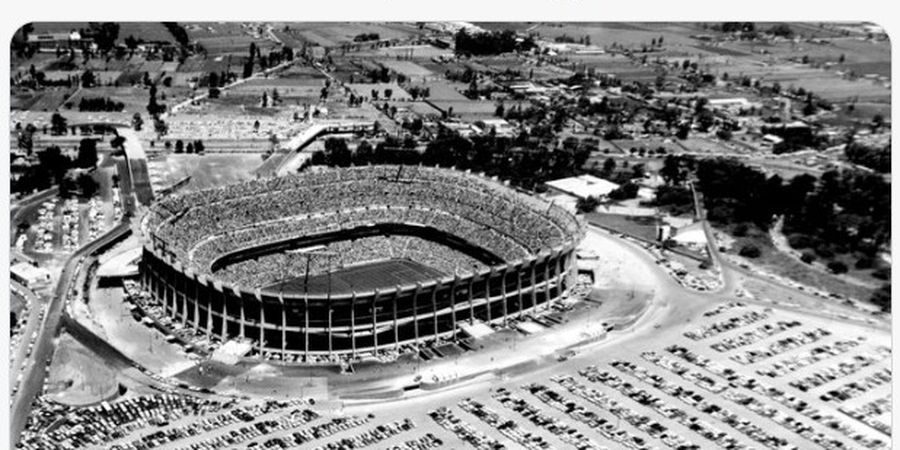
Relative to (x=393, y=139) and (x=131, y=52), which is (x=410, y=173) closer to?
(x=393, y=139)

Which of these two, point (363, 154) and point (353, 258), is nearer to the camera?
point (353, 258)

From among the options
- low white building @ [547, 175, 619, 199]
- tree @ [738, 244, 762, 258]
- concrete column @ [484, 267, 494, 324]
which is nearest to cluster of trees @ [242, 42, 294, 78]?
low white building @ [547, 175, 619, 199]

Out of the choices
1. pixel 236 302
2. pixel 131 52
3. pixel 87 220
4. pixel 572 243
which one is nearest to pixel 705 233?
pixel 572 243

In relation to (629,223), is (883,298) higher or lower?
lower

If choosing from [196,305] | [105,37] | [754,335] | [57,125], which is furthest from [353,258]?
[105,37]

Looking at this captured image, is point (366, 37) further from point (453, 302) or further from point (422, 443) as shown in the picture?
point (422, 443)

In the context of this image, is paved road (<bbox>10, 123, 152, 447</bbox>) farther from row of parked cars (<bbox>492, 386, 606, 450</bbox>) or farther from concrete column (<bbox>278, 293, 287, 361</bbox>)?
row of parked cars (<bbox>492, 386, 606, 450</bbox>)
